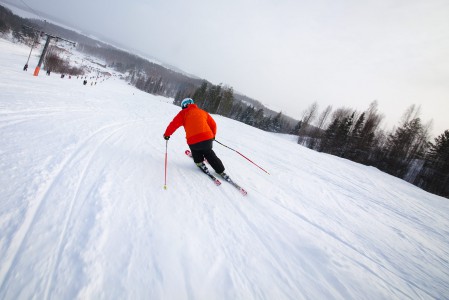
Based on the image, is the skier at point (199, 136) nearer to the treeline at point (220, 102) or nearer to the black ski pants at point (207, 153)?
the black ski pants at point (207, 153)

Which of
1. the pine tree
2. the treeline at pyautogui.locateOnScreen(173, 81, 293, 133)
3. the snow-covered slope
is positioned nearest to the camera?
the snow-covered slope

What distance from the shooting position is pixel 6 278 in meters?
1.76

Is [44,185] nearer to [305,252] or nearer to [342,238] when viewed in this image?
[305,252]

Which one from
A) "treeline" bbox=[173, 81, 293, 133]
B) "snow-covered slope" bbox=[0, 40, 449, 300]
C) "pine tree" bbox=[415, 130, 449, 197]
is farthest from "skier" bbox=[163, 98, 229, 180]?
"treeline" bbox=[173, 81, 293, 133]

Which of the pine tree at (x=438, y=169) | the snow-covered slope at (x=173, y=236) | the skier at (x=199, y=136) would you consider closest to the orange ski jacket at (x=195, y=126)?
the skier at (x=199, y=136)

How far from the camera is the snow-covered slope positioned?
2.05 metres

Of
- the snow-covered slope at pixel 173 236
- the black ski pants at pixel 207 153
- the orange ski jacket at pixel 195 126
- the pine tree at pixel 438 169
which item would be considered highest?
the pine tree at pixel 438 169

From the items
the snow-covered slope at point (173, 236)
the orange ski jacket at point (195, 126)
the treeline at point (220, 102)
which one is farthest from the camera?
the treeline at point (220, 102)

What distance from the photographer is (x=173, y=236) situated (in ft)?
8.95

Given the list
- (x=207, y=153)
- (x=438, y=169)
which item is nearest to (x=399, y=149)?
(x=438, y=169)

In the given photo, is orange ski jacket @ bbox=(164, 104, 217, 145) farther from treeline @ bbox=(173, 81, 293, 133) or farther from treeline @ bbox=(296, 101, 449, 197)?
treeline @ bbox=(173, 81, 293, 133)

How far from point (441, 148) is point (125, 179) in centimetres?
3967

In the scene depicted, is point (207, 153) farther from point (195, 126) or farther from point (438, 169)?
point (438, 169)

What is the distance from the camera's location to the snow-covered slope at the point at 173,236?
2.05 meters
